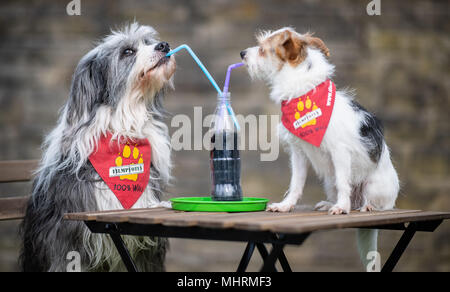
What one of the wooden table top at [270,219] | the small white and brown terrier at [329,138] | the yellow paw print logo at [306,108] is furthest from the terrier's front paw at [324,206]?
the yellow paw print logo at [306,108]

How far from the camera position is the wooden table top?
2459 millimetres

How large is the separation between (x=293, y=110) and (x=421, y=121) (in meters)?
3.25

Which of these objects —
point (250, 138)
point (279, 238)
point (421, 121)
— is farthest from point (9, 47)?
point (279, 238)

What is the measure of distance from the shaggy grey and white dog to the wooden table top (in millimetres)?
529

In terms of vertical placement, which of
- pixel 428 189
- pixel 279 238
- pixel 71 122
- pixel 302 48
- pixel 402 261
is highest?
pixel 302 48

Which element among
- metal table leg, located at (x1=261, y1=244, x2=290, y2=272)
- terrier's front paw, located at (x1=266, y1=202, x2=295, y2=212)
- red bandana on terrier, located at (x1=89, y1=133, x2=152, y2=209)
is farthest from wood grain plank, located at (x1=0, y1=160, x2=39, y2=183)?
metal table leg, located at (x1=261, y1=244, x2=290, y2=272)

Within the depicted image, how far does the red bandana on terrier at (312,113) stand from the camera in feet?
10.1

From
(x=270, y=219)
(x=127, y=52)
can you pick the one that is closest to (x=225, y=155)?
(x=270, y=219)

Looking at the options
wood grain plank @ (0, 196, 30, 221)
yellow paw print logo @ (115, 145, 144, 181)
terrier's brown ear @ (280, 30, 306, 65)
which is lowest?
wood grain plank @ (0, 196, 30, 221)

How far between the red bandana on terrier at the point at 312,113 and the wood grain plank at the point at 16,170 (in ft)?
6.26

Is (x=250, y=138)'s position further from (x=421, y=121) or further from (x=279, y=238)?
(x=279, y=238)

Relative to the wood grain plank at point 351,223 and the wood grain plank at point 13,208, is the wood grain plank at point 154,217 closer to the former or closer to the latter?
the wood grain plank at point 351,223

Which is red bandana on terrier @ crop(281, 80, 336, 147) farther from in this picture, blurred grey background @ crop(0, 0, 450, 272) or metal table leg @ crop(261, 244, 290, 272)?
blurred grey background @ crop(0, 0, 450, 272)

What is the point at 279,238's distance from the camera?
2531mm
